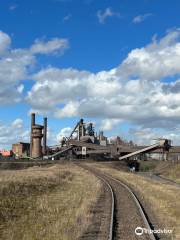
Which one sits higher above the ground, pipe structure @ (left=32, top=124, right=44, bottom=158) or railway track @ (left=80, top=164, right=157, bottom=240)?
pipe structure @ (left=32, top=124, right=44, bottom=158)

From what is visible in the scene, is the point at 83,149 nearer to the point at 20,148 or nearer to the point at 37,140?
the point at 37,140

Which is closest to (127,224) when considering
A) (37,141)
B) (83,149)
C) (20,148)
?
(83,149)

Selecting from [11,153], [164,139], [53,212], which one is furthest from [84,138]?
[53,212]

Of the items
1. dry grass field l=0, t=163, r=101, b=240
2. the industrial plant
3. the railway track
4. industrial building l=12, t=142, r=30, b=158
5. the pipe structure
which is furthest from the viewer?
industrial building l=12, t=142, r=30, b=158

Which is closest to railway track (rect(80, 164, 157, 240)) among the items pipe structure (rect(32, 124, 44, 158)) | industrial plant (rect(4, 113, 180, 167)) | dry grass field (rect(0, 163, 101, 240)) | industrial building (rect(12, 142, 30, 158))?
dry grass field (rect(0, 163, 101, 240))

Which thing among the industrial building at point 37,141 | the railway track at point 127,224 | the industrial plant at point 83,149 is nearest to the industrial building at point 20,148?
the industrial plant at point 83,149

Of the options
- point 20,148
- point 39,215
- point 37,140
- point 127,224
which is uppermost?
point 37,140

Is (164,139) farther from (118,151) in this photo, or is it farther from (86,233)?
(86,233)

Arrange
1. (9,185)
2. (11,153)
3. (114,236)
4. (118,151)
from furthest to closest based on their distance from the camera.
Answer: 1. (11,153)
2. (118,151)
3. (9,185)
4. (114,236)

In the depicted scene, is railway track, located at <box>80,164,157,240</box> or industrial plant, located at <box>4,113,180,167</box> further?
industrial plant, located at <box>4,113,180,167</box>

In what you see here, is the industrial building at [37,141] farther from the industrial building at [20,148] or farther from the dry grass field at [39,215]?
the dry grass field at [39,215]

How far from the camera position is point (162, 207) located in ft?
66.9

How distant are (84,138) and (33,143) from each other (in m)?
14.6

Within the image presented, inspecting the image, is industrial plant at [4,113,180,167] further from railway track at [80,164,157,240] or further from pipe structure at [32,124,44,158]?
railway track at [80,164,157,240]
